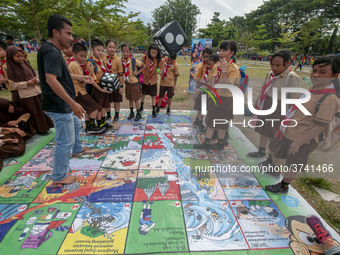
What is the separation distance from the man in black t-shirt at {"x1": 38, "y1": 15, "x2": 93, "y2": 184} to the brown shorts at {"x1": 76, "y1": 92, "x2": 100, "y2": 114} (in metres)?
1.21

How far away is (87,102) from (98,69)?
0.69m

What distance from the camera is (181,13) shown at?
39.2 meters

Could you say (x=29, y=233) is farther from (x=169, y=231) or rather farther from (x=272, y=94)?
(x=272, y=94)

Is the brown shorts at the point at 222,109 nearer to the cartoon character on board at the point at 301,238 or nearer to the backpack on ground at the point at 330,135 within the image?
the backpack on ground at the point at 330,135

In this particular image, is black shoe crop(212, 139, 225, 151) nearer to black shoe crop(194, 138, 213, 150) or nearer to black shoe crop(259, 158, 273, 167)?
black shoe crop(194, 138, 213, 150)

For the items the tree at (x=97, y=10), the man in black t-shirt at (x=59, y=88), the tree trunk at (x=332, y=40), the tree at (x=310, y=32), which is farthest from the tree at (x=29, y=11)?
the tree trunk at (x=332, y=40)

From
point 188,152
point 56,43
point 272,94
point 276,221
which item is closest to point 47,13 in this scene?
point 56,43

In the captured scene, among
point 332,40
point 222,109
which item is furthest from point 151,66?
point 332,40

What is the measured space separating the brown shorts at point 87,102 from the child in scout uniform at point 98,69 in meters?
0.26

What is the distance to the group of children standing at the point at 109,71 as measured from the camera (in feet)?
10.6

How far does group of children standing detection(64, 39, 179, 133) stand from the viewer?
10.6 feet

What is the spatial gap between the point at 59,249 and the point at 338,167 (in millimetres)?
3006

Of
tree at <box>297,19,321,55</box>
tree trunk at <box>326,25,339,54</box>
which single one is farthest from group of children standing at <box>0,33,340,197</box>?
tree trunk at <box>326,25,339,54</box>

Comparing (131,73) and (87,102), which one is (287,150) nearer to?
(87,102)
